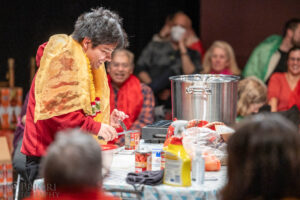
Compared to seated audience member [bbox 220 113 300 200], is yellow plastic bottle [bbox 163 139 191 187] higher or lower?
lower

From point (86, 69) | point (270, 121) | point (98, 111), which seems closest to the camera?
point (270, 121)

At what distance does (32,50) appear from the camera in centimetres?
527

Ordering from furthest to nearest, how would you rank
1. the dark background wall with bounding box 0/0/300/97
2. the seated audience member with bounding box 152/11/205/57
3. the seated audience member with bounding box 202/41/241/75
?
the dark background wall with bounding box 0/0/300/97 → the seated audience member with bounding box 152/11/205/57 → the seated audience member with bounding box 202/41/241/75

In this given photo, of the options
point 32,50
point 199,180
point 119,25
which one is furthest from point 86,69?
point 32,50

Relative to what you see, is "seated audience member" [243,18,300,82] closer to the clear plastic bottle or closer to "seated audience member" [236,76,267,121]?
"seated audience member" [236,76,267,121]

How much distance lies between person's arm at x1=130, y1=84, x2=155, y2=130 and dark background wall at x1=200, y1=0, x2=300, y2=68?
1.45 metres

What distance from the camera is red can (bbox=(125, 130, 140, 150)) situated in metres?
2.51

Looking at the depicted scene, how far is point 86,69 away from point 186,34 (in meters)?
2.79

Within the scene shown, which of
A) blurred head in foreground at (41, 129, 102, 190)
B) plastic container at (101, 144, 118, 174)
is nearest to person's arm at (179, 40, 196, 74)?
plastic container at (101, 144, 118, 174)

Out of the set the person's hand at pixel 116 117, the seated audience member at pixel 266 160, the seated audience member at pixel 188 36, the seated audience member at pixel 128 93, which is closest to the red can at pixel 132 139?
the person's hand at pixel 116 117

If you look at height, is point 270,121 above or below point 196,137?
above

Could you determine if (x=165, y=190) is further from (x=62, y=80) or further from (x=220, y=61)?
(x=220, y=61)

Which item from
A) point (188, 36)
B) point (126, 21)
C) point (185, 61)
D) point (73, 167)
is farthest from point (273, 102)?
point (73, 167)

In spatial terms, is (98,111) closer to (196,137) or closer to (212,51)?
(196,137)
